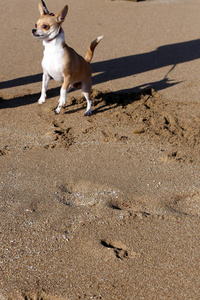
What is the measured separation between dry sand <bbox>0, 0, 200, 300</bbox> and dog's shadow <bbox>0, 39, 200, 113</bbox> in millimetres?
20

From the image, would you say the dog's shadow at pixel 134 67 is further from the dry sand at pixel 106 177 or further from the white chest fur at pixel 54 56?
the white chest fur at pixel 54 56

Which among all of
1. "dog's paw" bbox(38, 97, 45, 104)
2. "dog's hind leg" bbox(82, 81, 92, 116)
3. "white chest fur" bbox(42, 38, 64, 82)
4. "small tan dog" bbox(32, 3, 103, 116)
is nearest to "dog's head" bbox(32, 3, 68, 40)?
"small tan dog" bbox(32, 3, 103, 116)

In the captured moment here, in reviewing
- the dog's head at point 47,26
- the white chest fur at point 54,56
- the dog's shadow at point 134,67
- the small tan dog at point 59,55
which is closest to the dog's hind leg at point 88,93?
the small tan dog at point 59,55

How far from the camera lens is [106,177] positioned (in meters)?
4.59

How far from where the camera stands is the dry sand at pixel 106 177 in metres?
3.31

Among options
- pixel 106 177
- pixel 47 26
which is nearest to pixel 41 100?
pixel 47 26

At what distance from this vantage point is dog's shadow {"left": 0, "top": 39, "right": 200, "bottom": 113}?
6488 mm

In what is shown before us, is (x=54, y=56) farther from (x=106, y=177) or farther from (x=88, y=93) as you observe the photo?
(x=106, y=177)

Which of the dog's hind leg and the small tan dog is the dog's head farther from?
the dog's hind leg

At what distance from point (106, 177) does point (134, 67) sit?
3491 mm

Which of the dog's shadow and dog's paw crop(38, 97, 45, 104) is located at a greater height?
dog's paw crop(38, 97, 45, 104)

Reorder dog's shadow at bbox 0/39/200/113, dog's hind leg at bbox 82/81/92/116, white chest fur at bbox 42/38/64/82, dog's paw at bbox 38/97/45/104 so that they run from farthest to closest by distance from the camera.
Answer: dog's shadow at bbox 0/39/200/113
dog's paw at bbox 38/97/45/104
dog's hind leg at bbox 82/81/92/116
white chest fur at bbox 42/38/64/82

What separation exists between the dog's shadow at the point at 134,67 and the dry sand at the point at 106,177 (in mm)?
20

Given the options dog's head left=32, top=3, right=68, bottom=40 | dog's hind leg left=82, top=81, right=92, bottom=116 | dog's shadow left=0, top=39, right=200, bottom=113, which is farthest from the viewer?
dog's shadow left=0, top=39, right=200, bottom=113
